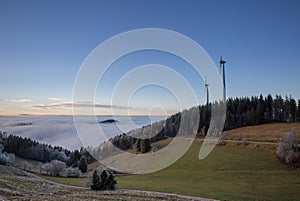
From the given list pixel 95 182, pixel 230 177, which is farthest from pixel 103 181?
pixel 230 177

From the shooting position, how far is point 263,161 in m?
70.8

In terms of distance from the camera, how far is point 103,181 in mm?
43812

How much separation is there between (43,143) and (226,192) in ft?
399

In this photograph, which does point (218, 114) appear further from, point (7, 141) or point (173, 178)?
point (7, 141)

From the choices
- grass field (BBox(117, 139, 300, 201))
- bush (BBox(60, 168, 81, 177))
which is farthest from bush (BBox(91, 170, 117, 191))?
bush (BBox(60, 168, 81, 177))

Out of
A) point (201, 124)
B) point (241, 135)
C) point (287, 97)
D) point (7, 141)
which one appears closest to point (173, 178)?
point (241, 135)

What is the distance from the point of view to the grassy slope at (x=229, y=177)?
43062 millimetres

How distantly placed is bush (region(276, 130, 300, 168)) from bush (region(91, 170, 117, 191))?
42963 millimetres

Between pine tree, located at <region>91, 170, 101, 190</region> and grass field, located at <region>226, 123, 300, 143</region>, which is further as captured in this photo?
grass field, located at <region>226, 123, 300, 143</region>

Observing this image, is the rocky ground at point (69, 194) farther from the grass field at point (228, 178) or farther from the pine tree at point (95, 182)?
the grass field at point (228, 178)

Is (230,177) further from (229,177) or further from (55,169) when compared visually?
(55,169)

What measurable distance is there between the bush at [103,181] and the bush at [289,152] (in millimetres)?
42963

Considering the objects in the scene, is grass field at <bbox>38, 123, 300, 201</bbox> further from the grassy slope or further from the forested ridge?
the forested ridge

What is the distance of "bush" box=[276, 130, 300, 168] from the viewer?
67.2 metres
